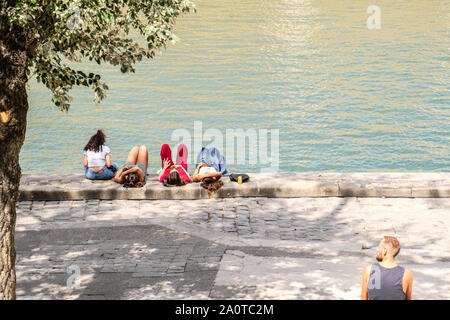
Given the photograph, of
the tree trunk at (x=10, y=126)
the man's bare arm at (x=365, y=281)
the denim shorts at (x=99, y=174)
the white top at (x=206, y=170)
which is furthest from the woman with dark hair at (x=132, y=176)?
the man's bare arm at (x=365, y=281)

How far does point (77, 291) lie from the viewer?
10180mm

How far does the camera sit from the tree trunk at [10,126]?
8172mm

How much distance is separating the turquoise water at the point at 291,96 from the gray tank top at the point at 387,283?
49.4 ft

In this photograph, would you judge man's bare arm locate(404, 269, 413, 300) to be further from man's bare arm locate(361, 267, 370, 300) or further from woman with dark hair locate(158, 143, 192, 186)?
woman with dark hair locate(158, 143, 192, 186)

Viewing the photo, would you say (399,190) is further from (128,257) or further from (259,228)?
(128,257)

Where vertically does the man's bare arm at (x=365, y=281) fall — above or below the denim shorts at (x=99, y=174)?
below

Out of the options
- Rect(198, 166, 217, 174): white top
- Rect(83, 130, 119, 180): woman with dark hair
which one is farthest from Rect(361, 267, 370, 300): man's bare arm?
Rect(83, 130, 119, 180): woman with dark hair

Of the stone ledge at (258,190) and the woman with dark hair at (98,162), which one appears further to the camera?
the woman with dark hair at (98,162)

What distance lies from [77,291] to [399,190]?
645 centimetres

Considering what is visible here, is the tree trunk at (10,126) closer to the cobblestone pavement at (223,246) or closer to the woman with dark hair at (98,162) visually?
the cobblestone pavement at (223,246)

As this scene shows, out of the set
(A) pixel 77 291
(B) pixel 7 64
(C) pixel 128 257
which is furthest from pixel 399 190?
(B) pixel 7 64

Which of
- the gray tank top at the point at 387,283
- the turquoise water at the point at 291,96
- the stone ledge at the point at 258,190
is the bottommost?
the gray tank top at the point at 387,283

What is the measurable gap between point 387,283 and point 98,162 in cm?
866
